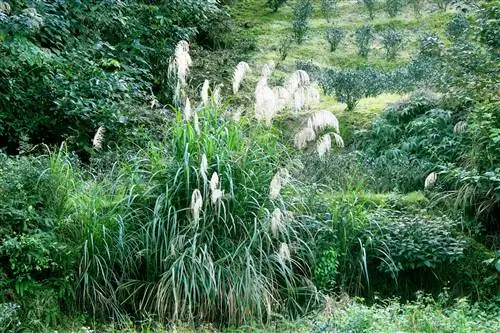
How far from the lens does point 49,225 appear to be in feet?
17.1

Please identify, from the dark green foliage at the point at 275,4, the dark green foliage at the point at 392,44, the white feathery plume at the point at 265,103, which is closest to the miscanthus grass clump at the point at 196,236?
the white feathery plume at the point at 265,103

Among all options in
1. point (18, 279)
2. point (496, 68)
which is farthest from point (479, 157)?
point (18, 279)

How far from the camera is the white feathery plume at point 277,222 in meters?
5.12

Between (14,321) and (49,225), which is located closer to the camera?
(14,321)

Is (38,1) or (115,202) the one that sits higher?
(38,1)

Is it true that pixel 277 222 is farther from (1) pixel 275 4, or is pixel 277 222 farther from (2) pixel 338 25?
(1) pixel 275 4

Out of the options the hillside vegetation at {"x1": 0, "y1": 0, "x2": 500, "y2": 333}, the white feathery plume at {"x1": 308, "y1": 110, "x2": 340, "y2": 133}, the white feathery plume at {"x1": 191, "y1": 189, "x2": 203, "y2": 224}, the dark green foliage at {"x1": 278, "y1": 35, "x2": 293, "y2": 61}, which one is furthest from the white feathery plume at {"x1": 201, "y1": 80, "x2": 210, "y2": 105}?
the dark green foliage at {"x1": 278, "y1": 35, "x2": 293, "y2": 61}

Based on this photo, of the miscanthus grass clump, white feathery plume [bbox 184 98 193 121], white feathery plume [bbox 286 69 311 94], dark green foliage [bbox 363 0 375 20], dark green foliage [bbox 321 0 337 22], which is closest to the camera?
the miscanthus grass clump

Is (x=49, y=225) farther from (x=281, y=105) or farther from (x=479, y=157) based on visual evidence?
(x=479, y=157)

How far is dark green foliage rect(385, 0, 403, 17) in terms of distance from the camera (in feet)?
57.7

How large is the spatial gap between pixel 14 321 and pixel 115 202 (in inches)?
57.0

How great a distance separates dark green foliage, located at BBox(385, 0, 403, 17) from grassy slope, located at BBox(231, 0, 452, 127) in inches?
7.1

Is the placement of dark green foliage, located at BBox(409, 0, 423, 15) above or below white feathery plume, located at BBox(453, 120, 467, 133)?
above

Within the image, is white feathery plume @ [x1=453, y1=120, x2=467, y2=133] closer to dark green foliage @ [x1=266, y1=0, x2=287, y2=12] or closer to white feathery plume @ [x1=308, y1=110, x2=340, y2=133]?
white feathery plume @ [x1=308, y1=110, x2=340, y2=133]
